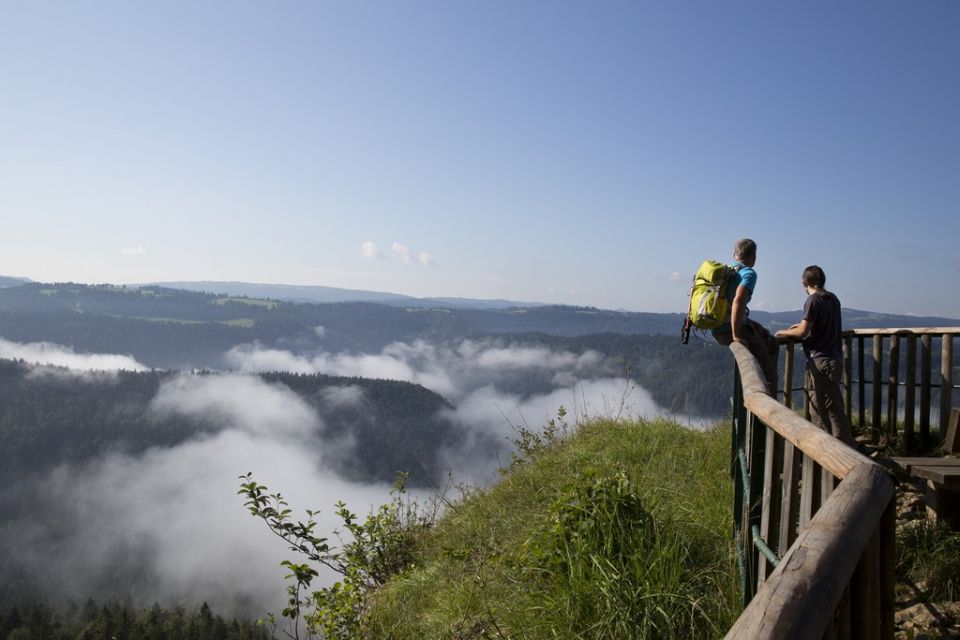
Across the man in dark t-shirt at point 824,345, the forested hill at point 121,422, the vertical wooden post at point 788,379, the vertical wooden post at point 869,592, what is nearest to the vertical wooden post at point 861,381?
the vertical wooden post at point 788,379

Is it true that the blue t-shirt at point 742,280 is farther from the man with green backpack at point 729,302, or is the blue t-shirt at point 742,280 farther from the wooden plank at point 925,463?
the wooden plank at point 925,463

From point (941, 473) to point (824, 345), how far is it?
102 inches

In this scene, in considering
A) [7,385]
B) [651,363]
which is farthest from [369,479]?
[7,385]

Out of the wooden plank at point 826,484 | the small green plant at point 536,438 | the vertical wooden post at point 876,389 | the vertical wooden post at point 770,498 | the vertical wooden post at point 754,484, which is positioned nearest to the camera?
the wooden plank at point 826,484

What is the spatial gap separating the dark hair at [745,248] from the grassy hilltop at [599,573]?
1902mm

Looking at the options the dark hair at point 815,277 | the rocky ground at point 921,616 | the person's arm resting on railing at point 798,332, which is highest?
the dark hair at point 815,277

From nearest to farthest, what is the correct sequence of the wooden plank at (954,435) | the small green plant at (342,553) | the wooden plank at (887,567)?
1. the wooden plank at (887,567)
2. the small green plant at (342,553)
3. the wooden plank at (954,435)

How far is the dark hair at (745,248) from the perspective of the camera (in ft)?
17.1

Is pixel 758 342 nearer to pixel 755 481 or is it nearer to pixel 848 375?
pixel 755 481

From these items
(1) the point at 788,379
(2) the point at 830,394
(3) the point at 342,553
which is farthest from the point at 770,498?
(1) the point at 788,379

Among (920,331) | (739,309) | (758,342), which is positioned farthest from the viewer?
(920,331)

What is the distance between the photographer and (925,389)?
6.66 metres

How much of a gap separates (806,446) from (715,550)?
2.32 m

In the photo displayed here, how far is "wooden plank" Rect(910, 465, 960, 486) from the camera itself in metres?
3.57
